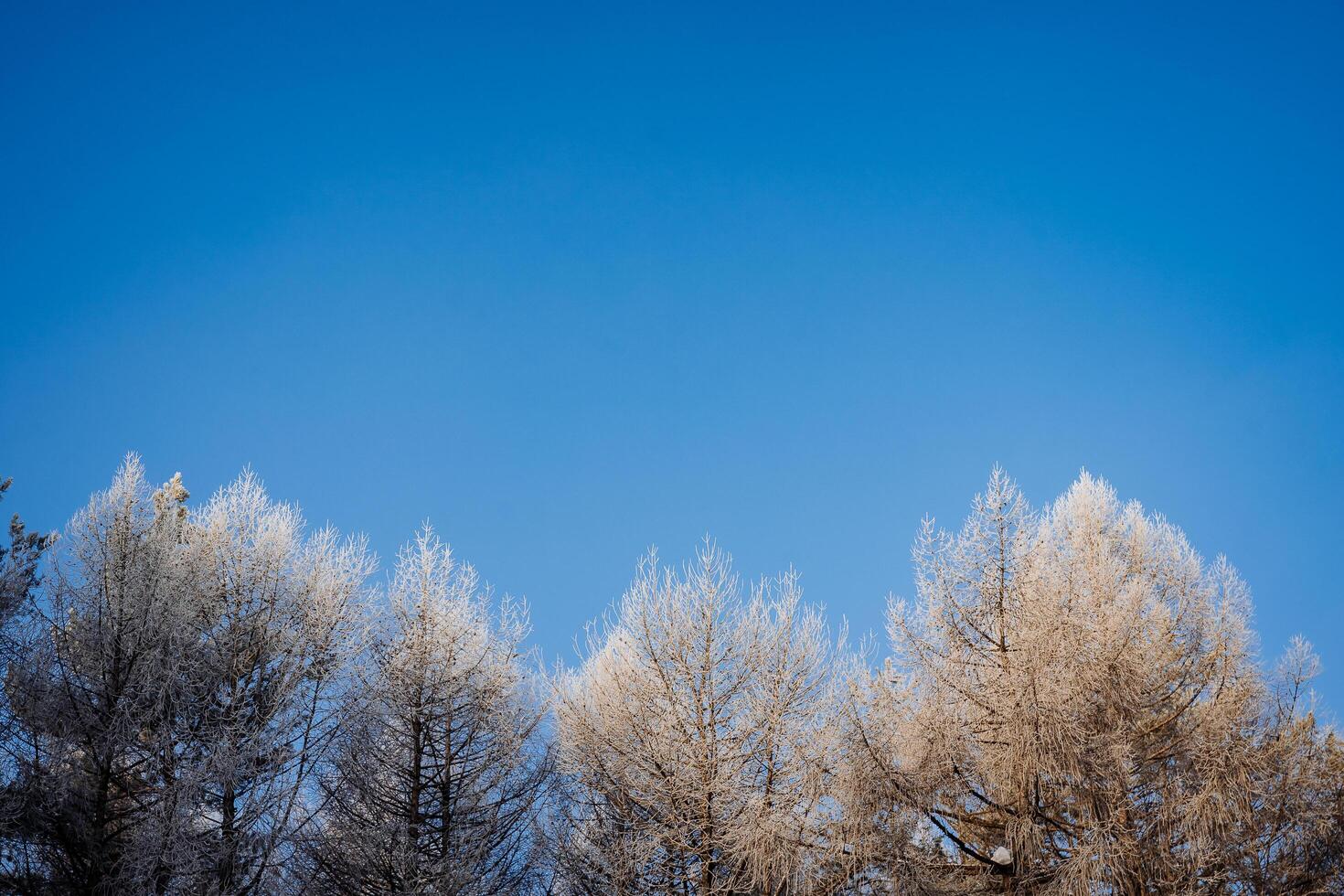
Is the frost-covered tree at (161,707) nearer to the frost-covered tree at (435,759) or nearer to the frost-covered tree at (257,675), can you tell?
the frost-covered tree at (257,675)

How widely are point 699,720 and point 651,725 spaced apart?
0.71m

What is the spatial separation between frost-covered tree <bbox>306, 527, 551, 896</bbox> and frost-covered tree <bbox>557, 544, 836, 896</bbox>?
1082mm

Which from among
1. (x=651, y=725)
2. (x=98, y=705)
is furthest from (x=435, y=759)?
(x=98, y=705)

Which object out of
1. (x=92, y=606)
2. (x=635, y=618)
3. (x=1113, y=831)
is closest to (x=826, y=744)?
(x=1113, y=831)

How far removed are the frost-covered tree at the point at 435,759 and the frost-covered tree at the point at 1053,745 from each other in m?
6.09

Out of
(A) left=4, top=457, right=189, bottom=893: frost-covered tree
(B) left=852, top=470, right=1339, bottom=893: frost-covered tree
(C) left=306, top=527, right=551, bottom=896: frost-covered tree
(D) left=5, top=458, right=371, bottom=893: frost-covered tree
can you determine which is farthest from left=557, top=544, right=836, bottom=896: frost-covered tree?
(A) left=4, top=457, right=189, bottom=893: frost-covered tree

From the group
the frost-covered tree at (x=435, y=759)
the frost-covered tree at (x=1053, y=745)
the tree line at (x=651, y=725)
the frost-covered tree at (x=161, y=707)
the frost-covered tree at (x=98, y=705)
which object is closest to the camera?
the frost-covered tree at (x=1053, y=745)

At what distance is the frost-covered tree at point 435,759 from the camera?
13.2 m

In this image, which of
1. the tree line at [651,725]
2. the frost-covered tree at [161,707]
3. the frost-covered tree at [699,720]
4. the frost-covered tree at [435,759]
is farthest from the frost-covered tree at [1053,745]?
the frost-covered tree at [161,707]

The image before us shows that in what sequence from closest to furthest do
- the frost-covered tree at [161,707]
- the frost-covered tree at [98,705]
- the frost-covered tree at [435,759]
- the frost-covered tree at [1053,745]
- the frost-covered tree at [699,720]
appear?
the frost-covered tree at [1053,745] → the frost-covered tree at [98,705] → the frost-covered tree at [161,707] → the frost-covered tree at [699,720] → the frost-covered tree at [435,759]

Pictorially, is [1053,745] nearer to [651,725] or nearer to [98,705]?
[651,725]

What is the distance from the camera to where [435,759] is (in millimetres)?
14281

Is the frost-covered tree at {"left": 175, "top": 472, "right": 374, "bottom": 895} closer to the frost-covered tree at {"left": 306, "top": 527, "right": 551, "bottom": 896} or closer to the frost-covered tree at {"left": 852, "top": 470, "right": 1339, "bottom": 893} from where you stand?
the frost-covered tree at {"left": 306, "top": 527, "right": 551, "bottom": 896}

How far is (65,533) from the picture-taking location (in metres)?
13.6
